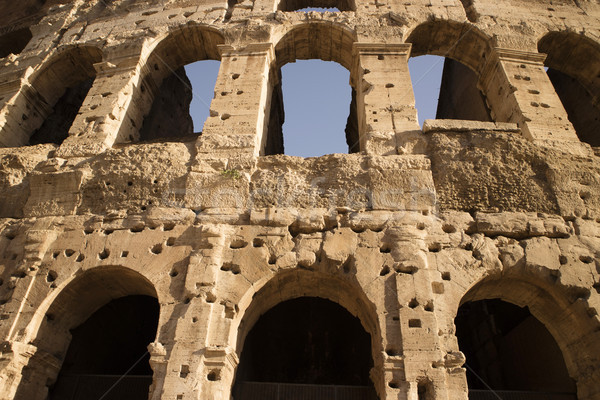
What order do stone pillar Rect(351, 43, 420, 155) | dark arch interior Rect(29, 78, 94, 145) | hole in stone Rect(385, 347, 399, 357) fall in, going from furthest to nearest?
dark arch interior Rect(29, 78, 94, 145) < stone pillar Rect(351, 43, 420, 155) < hole in stone Rect(385, 347, 399, 357)

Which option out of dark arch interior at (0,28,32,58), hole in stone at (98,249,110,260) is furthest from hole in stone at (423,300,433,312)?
dark arch interior at (0,28,32,58)

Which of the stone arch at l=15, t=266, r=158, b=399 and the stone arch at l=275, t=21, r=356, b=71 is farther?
the stone arch at l=275, t=21, r=356, b=71

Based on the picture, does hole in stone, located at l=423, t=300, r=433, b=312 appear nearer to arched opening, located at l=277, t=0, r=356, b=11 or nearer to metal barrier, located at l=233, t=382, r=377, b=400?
metal barrier, located at l=233, t=382, r=377, b=400

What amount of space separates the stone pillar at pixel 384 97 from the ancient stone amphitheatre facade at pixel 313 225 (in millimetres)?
39

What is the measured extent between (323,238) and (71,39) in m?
7.49

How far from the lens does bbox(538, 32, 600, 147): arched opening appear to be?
8164 mm

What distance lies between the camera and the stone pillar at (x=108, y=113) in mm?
6724

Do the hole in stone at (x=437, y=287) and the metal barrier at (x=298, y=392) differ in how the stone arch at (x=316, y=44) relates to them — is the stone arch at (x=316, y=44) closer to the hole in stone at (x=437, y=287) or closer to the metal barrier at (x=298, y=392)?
the hole in stone at (x=437, y=287)

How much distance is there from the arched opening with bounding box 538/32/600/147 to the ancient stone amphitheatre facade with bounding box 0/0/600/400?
4 centimetres

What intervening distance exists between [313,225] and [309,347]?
13.0ft

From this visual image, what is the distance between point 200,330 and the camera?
4.58 meters

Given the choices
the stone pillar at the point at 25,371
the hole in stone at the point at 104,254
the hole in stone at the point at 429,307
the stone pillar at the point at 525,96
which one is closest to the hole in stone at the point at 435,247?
the hole in stone at the point at 429,307

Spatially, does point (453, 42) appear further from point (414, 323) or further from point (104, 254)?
point (104, 254)

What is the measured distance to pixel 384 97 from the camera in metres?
6.80
